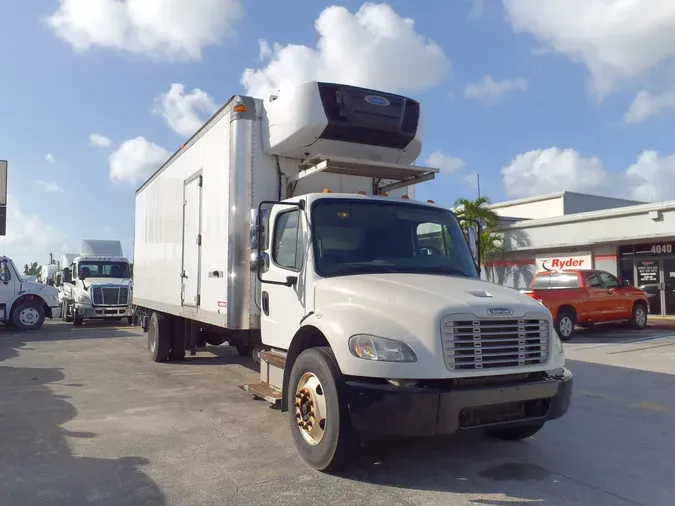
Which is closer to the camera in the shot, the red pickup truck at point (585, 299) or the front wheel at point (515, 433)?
the front wheel at point (515, 433)

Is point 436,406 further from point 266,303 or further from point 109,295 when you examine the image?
point 109,295

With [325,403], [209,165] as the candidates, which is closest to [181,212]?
[209,165]

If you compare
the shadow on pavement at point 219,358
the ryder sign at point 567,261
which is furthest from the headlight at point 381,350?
the ryder sign at point 567,261

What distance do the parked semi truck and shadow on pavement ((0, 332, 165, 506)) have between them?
14.3 m

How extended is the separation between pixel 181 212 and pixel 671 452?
706 cm

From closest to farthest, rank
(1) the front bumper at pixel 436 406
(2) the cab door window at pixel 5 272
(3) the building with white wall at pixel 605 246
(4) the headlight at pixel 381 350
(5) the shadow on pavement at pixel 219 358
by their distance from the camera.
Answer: (1) the front bumper at pixel 436 406, (4) the headlight at pixel 381 350, (5) the shadow on pavement at pixel 219 358, (2) the cab door window at pixel 5 272, (3) the building with white wall at pixel 605 246

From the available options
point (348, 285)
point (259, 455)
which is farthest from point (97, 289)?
point (348, 285)

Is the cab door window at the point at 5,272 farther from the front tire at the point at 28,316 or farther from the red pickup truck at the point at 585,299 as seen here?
the red pickup truck at the point at 585,299

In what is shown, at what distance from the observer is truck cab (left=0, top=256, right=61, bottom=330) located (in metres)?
18.5

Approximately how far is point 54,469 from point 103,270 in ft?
61.3

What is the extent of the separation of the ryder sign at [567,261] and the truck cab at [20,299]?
61.1 ft

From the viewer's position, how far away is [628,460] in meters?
5.16

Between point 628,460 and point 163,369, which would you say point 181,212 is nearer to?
point 163,369

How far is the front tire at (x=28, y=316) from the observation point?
1877cm
